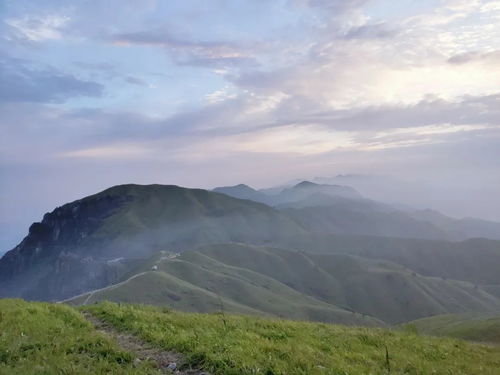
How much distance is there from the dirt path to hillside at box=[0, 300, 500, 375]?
0.08m

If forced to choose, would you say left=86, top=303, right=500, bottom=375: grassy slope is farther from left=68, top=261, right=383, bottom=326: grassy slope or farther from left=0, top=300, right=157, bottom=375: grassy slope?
left=68, top=261, right=383, bottom=326: grassy slope

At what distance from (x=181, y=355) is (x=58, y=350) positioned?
374cm

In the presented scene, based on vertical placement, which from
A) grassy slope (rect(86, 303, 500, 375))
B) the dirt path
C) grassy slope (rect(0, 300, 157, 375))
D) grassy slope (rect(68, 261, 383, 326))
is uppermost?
grassy slope (rect(0, 300, 157, 375))

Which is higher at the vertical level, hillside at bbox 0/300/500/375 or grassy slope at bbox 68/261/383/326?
hillside at bbox 0/300/500/375

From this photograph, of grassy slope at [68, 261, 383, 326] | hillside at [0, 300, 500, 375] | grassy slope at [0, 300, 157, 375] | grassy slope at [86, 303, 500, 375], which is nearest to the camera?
grassy slope at [0, 300, 157, 375]

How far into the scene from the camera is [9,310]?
17500 mm

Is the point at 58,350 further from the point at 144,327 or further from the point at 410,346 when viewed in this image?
the point at 410,346

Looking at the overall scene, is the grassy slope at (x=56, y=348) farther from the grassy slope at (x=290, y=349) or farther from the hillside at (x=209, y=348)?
the grassy slope at (x=290, y=349)

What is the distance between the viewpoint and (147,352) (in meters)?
12.2

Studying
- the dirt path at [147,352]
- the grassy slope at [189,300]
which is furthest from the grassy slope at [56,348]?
the grassy slope at [189,300]

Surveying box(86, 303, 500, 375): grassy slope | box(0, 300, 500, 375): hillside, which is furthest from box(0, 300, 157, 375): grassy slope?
box(86, 303, 500, 375): grassy slope

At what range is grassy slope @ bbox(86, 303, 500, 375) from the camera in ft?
35.2

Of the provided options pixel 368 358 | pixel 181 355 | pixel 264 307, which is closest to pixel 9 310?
pixel 181 355

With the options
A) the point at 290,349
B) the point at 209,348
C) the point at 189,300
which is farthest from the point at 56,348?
the point at 189,300
